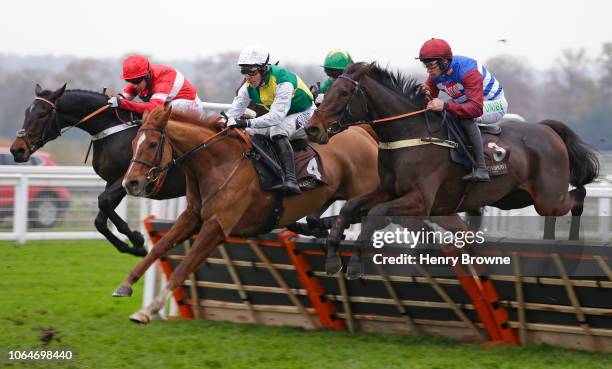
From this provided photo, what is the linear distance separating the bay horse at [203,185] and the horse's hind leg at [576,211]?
6.69 ft

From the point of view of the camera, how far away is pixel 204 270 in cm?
780

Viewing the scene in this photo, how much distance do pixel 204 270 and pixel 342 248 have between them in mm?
1605

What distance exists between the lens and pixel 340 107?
262 inches

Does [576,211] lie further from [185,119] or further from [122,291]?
[122,291]

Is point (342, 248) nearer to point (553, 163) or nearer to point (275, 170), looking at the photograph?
point (275, 170)

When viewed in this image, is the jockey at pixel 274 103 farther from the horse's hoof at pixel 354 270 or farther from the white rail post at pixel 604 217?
the white rail post at pixel 604 217

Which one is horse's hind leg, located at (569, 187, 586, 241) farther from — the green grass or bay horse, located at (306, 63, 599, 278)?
the green grass

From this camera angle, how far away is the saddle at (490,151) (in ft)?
22.9

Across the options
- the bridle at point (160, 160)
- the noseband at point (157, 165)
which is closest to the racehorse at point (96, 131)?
the bridle at point (160, 160)

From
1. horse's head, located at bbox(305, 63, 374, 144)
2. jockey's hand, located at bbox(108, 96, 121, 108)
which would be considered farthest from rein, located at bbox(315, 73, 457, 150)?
jockey's hand, located at bbox(108, 96, 121, 108)

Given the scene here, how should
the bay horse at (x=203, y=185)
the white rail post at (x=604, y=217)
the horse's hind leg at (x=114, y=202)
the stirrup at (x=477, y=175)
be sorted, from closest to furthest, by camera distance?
1. the bay horse at (x=203, y=185)
2. the stirrup at (x=477, y=175)
3. the white rail post at (x=604, y=217)
4. the horse's hind leg at (x=114, y=202)

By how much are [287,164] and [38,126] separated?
7.84ft

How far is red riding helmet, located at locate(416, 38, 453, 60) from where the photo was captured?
6863 millimetres

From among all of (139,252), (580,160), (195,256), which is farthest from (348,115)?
(139,252)
